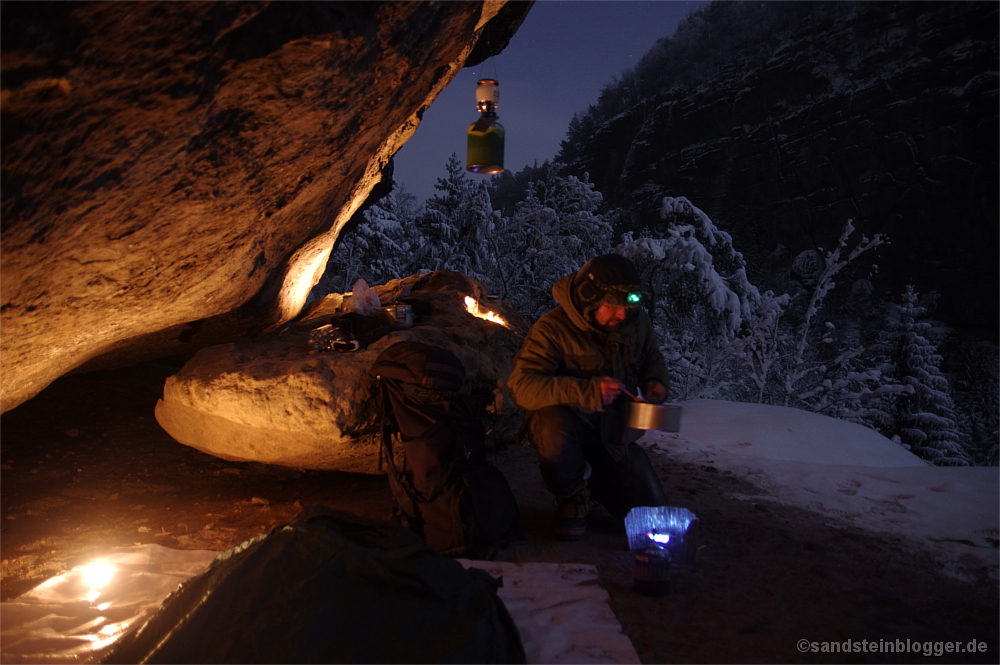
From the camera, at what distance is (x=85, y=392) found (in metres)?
5.37

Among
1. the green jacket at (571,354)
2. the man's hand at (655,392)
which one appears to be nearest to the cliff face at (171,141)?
the green jacket at (571,354)

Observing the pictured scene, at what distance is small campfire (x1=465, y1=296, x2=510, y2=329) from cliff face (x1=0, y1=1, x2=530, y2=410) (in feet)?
5.74

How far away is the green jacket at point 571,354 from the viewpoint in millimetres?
3053

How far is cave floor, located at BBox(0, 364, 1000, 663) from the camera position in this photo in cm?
213

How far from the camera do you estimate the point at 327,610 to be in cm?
161

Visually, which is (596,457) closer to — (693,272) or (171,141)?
(171,141)

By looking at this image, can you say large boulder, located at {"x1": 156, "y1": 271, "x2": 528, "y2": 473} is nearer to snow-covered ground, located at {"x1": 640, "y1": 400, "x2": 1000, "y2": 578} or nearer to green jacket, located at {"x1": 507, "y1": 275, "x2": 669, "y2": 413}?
green jacket, located at {"x1": 507, "y1": 275, "x2": 669, "y2": 413}

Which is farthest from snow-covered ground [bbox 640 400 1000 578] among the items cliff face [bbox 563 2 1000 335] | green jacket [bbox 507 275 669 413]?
cliff face [bbox 563 2 1000 335]

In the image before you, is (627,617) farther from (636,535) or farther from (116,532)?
(116,532)

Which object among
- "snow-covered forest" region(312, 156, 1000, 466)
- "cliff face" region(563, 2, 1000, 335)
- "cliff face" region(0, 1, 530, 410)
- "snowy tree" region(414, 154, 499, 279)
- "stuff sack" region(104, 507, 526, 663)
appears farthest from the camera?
"cliff face" region(563, 2, 1000, 335)

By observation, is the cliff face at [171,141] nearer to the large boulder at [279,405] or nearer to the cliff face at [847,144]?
the large boulder at [279,405]

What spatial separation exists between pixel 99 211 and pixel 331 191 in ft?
6.66

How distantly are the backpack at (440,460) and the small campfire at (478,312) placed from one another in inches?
86.3

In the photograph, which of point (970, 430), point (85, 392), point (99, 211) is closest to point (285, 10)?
point (99, 211)
